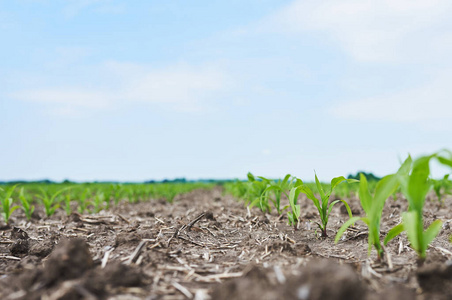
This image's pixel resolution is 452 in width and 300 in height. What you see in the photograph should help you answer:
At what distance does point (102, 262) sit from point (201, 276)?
674mm

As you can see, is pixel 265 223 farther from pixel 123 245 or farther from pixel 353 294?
pixel 353 294

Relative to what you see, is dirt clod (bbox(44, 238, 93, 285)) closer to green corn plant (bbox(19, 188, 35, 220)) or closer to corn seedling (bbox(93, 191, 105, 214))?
green corn plant (bbox(19, 188, 35, 220))

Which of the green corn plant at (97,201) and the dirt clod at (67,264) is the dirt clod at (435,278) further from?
the green corn plant at (97,201)

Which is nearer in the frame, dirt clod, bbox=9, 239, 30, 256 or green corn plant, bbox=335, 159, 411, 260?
green corn plant, bbox=335, 159, 411, 260

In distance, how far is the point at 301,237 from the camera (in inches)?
124

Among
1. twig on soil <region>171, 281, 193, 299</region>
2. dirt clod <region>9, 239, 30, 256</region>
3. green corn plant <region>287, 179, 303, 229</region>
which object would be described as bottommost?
dirt clod <region>9, 239, 30, 256</region>

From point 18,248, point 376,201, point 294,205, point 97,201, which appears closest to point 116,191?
point 97,201

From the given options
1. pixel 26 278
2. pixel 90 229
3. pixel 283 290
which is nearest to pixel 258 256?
pixel 283 290

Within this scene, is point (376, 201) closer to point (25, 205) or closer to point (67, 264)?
point (67, 264)

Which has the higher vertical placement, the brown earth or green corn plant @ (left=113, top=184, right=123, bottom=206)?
green corn plant @ (left=113, top=184, right=123, bottom=206)

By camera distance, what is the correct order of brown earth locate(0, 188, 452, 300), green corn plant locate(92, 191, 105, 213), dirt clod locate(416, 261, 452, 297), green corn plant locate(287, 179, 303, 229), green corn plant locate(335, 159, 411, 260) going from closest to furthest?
brown earth locate(0, 188, 452, 300) → dirt clod locate(416, 261, 452, 297) → green corn plant locate(335, 159, 411, 260) → green corn plant locate(287, 179, 303, 229) → green corn plant locate(92, 191, 105, 213)

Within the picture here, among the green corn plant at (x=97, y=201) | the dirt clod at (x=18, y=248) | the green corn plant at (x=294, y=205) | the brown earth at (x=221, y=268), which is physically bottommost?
the dirt clod at (x=18, y=248)

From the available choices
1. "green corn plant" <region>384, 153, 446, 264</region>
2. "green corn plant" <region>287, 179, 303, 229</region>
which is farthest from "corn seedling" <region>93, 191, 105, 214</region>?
"green corn plant" <region>384, 153, 446, 264</region>

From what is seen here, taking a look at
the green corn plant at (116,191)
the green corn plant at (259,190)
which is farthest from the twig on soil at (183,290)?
the green corn plant at (116,191)
